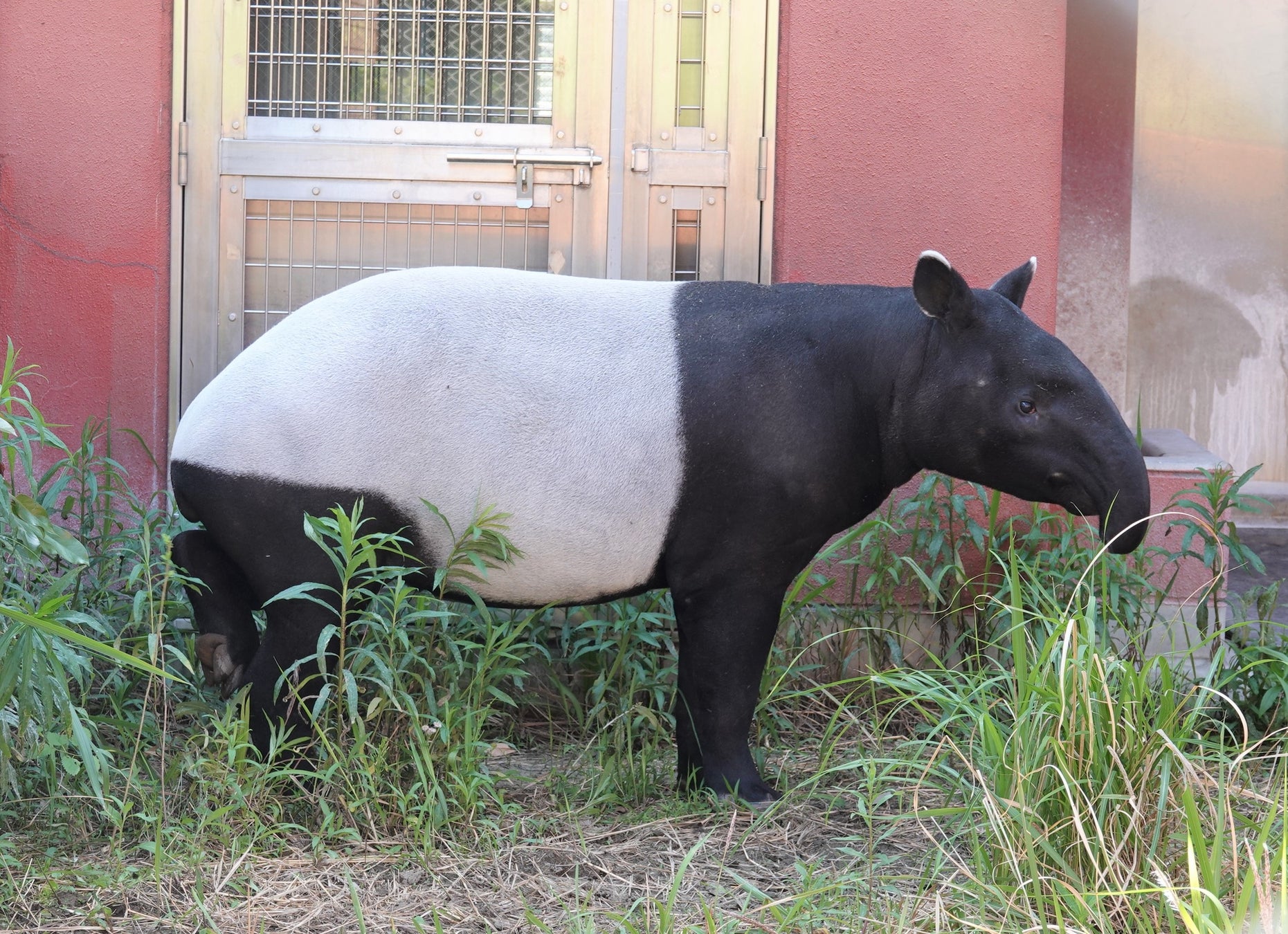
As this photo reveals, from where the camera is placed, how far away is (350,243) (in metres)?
5.00

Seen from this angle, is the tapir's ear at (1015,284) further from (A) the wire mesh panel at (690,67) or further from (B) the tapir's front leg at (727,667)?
(A) the wire mesh panel at (690,67)

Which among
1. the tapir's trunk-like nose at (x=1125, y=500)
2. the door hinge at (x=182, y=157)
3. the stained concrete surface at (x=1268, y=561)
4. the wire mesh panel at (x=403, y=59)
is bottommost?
the stained concrete surface at (x=1268, y=561)

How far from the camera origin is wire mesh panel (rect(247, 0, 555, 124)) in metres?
4.98

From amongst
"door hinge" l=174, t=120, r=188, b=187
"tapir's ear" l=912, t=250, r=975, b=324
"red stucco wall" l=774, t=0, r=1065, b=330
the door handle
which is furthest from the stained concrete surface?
"door hinge" l=174, t=120, r=188, b=187

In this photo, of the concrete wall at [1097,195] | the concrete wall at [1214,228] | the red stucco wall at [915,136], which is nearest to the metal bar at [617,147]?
the red stucco wall at [915,136]

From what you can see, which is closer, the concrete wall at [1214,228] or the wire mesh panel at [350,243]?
the wire mesh panel at [350,243]

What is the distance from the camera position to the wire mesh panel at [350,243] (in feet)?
16.3

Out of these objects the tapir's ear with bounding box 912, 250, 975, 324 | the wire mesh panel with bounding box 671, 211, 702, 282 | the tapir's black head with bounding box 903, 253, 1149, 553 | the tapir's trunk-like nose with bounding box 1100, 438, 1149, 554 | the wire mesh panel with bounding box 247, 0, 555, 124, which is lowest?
the tapir's trunk-like nose with bounding box 1100, 438, 1149, 554

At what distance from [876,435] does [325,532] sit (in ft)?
4.99

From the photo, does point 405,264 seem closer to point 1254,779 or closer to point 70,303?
point 70,303

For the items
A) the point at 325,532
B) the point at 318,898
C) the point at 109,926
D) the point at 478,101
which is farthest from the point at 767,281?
the point at 109,926

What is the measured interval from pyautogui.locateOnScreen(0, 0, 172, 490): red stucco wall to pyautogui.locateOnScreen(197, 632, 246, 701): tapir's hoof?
50.8 inches

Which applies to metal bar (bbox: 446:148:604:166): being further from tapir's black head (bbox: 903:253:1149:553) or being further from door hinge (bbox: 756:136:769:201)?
tapir's black head (bbox: 903:253:1149:553)

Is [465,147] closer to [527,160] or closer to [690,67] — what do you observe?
[527,160]
